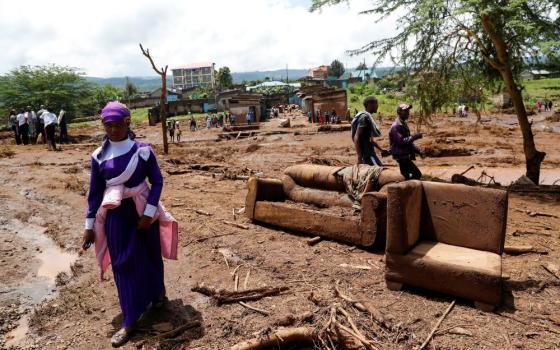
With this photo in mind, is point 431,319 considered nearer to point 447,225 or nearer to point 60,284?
point 447,225

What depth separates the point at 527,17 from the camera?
25.3ft

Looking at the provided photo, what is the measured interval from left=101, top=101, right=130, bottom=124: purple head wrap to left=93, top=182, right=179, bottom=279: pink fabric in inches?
22.6

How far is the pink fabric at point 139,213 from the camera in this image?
11.7 feet

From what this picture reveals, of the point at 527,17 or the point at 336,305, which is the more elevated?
the point at 527,17

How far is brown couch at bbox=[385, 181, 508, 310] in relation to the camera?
3.85 m

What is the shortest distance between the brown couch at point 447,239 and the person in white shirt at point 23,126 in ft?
69.9

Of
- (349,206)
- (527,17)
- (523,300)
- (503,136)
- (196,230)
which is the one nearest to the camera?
(523,300)

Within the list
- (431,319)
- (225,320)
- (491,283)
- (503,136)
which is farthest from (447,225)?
(503,136)

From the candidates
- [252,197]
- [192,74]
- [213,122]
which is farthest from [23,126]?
[192,74]

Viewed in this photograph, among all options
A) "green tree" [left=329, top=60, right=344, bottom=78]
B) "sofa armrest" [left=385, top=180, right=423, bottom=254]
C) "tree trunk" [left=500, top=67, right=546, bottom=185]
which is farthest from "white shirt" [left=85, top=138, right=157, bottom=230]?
"green tree" [left=329, top=60, right=344, bottom=78]

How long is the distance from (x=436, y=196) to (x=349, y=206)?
61.2 inches

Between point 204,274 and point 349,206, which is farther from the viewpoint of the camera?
point 349,206

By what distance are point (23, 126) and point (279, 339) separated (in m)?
21.7

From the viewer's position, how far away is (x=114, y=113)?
3576 mm
